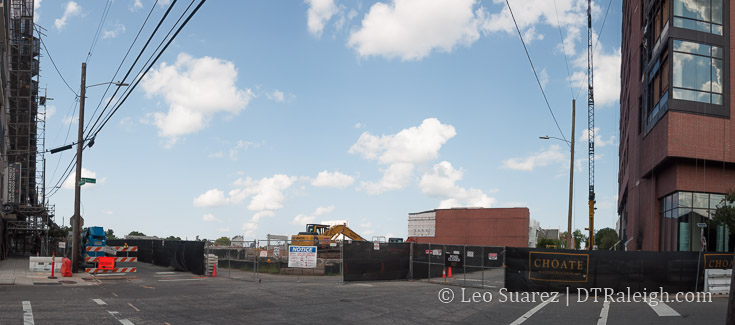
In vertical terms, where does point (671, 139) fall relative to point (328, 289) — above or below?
above

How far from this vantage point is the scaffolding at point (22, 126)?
45.0m

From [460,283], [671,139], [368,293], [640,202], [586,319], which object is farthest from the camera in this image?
[640,202]

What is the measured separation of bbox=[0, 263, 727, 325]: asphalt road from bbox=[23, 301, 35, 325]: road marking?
0.9 inches

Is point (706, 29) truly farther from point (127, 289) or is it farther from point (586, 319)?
point (127, 289)

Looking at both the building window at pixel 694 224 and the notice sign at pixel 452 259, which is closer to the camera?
the notice sign at pixel 452 259

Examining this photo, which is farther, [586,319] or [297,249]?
[297,249]

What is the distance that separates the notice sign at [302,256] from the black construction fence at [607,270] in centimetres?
885

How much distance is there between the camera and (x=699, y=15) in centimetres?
3288

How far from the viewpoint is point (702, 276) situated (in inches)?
944

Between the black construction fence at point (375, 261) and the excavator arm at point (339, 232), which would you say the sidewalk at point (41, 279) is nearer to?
the black construction fence at point (375, 261)

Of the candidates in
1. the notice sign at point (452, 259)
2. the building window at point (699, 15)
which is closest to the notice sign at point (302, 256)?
the notice sign at point (452, 259)

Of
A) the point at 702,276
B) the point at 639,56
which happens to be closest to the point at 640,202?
the point at 639,56

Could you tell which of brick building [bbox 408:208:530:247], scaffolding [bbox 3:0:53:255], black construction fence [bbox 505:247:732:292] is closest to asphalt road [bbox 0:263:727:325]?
black construction fence [bbox 505:247:732:292]

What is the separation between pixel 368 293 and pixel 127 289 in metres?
8.62
